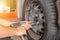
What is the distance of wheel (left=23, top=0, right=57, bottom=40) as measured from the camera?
4.94ft

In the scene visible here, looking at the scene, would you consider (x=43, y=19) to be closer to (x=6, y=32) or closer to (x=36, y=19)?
(x=36, y=19)

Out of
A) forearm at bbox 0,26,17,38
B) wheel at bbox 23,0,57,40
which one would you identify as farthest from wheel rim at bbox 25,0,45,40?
forearm at bbox 0,26,17,38

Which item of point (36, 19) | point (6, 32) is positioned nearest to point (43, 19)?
point (36, 19)

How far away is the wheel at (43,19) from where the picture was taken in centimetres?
150

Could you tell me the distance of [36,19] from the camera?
5.46ft

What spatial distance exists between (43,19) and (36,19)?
4.7 inches

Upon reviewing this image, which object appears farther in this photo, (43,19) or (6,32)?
(43,19)

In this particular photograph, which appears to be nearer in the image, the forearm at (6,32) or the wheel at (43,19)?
the forearm at (6,32)

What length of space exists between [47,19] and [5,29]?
0.59 meters

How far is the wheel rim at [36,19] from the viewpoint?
5.24ft

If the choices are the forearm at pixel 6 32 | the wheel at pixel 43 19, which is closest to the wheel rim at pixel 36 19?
the wheel at pixel 43 19

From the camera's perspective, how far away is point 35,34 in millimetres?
1718

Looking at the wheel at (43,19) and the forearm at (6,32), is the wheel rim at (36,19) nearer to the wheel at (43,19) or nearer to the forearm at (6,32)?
the wheel at (43,19)

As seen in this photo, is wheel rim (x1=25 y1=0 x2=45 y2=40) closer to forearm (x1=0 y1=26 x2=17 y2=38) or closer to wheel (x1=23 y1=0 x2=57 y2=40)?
wheel (x1=23 y1=0 x2=57 y2=40)
